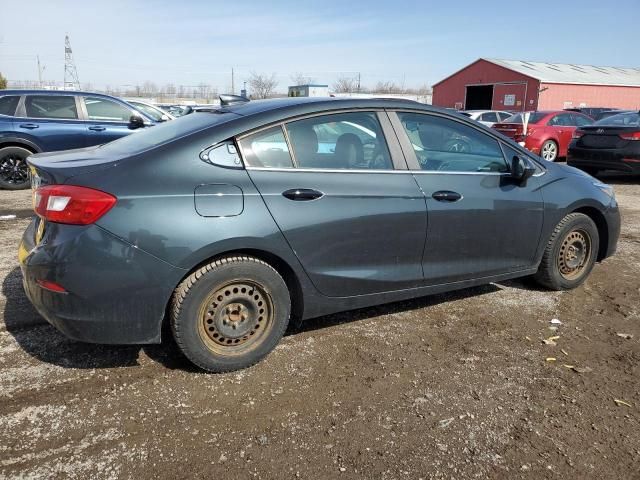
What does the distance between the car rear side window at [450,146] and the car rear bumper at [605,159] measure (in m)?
7.02

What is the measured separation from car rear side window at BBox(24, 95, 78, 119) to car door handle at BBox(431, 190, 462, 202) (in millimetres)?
7362

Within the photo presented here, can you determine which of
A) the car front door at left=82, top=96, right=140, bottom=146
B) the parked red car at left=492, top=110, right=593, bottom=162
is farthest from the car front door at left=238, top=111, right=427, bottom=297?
the parked red car at left=492, top=110, right=593, bottom=162

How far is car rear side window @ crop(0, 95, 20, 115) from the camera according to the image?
8.34 meters

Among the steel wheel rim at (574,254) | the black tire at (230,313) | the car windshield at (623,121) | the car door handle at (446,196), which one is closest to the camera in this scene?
the black tire at (230,313)

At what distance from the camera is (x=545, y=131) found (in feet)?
44.6

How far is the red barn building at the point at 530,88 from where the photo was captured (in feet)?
113

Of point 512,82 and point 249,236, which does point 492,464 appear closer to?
point 249,236

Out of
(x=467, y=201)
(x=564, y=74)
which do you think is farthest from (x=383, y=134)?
(x=564, y=74)

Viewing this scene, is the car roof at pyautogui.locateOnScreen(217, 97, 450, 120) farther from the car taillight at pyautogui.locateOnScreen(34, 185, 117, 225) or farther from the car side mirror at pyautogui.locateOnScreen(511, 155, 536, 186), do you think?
the car taillight at pyautogui.locateOnScreen(34, 185, 117, 225)

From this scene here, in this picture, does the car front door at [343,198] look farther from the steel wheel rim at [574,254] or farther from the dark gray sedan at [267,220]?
the steel wheel rim at [574,254]

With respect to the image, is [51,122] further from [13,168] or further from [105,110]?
[13,168]

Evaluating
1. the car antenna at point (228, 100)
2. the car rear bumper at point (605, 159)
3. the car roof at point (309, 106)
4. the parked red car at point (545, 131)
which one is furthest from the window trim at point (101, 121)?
the parked red car at point (545, 131)

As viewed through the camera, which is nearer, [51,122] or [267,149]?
[267,149]

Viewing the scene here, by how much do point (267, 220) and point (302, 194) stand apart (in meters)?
0.28
